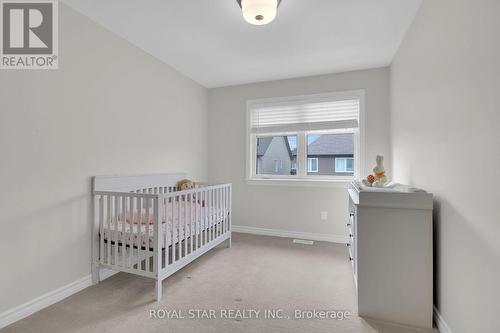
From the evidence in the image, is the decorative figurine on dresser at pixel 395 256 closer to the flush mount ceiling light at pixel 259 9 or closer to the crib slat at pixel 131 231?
the flush mount ceiling light at pixel 259 9

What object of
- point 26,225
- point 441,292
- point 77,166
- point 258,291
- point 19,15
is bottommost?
point 258,291

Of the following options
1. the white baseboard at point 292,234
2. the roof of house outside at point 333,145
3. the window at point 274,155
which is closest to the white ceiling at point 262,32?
the roof of house outside at point 333,145

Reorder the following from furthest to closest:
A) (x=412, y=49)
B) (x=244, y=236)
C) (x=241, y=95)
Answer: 1. (x=241, y=95)
2. (x=244, y=236)
3. (x=412, y=49)

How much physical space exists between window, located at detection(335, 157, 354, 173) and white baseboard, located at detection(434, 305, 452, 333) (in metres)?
1.91

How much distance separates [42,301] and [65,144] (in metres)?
1.18

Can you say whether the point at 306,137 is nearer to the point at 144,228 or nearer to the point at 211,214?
the point at 211,214

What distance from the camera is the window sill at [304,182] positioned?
128 inches

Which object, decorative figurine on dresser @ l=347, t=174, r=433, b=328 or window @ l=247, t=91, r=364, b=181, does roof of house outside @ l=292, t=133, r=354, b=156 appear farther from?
decorative figurine on dresser @ l=347, t=174, r=433, b=328

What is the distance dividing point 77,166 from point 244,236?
7.58ft

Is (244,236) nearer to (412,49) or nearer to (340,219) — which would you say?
(340,219)

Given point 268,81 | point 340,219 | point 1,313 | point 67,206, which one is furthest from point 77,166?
point 340,219

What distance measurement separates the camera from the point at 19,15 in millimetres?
1762

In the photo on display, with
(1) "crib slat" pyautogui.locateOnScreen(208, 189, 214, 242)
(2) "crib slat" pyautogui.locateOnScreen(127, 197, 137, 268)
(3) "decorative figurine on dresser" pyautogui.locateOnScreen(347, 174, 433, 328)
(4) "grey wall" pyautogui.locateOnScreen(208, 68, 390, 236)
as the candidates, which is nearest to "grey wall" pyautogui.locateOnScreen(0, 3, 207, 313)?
(2) "crib slat" pyautogui.locateOnScreen(127, 197, 137, 268)

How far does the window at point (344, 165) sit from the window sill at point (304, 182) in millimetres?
141
